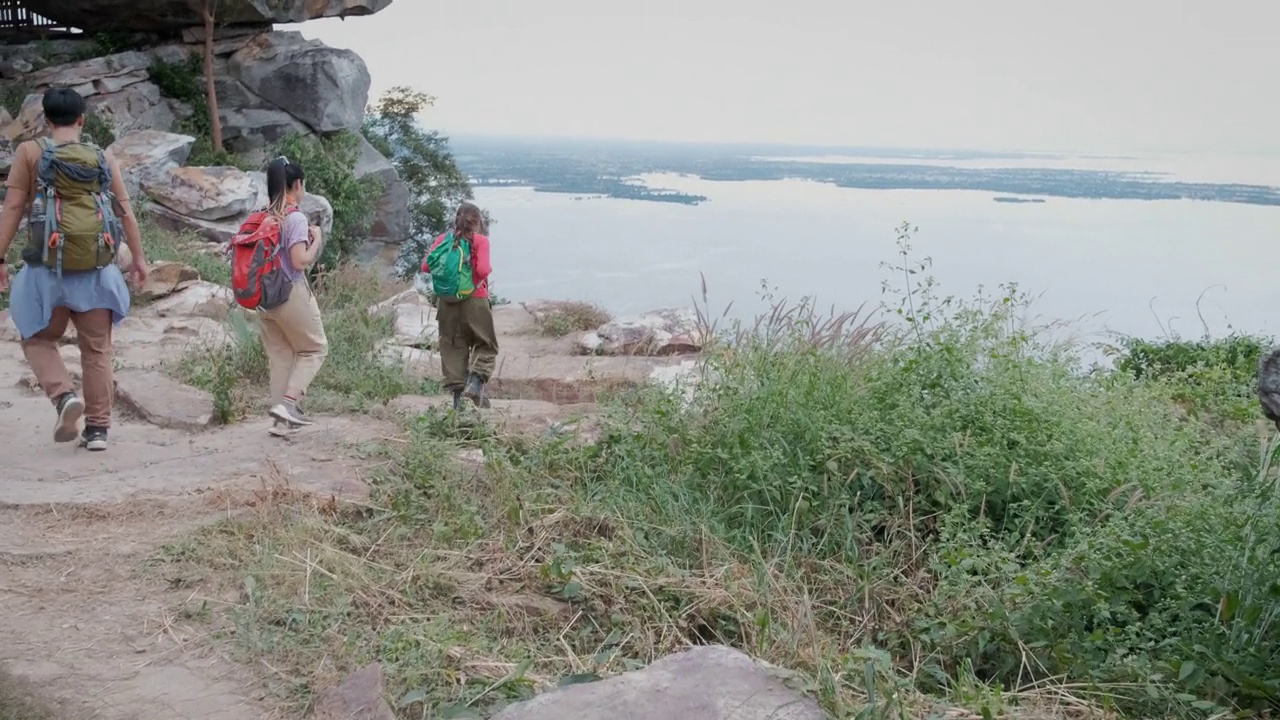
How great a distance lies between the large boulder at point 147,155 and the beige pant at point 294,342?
9812 mm

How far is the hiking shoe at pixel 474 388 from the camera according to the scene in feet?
22.4

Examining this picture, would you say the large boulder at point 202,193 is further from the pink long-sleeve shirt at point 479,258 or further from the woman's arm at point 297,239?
the woman's arm at point 297,239

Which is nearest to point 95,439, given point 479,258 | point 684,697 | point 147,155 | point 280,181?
point 280,181

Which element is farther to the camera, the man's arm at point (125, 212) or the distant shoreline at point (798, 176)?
the distant shoreline at point (798, 176)

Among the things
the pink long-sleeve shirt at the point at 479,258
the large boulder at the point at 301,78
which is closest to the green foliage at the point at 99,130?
the large boulder at the point at 301,78

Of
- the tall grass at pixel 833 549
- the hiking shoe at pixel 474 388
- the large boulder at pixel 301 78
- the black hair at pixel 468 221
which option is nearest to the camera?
the tall grass at pixel 833 549

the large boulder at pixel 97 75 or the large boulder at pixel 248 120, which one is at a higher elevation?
the large boulder at pixel 97 75

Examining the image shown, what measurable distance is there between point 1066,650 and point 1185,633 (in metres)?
0.39

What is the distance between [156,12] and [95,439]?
16.8m

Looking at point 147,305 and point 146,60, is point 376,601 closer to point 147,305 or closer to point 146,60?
point 147,305

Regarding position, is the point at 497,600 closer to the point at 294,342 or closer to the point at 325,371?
the point at 294,342

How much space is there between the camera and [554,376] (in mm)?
8836

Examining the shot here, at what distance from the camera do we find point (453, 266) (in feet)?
21.3

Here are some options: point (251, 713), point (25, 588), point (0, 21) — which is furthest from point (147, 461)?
point (0, 21)
